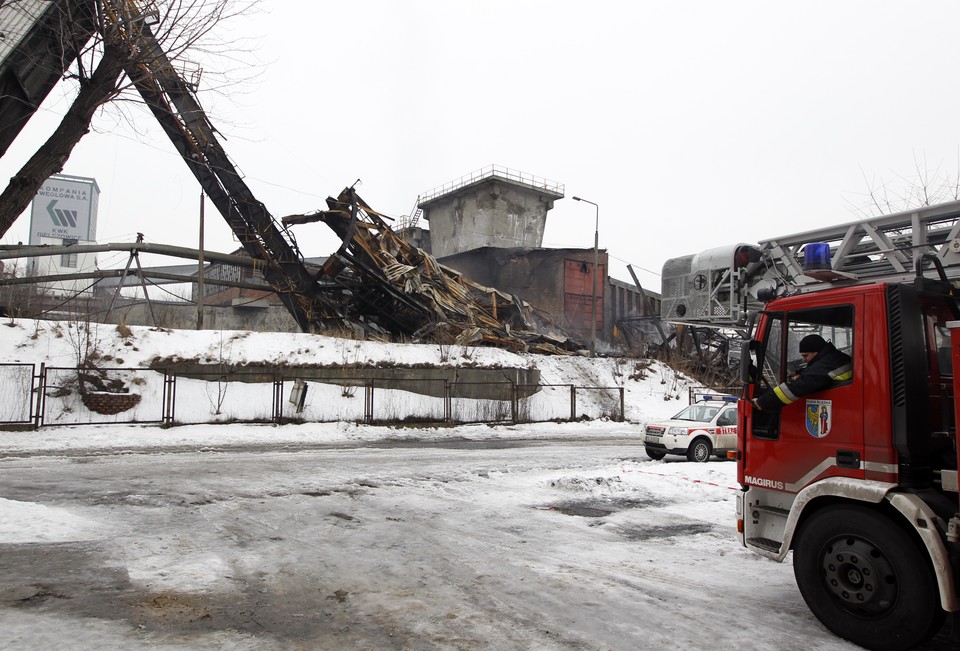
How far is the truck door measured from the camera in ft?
14.9

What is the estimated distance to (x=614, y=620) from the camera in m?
4.62

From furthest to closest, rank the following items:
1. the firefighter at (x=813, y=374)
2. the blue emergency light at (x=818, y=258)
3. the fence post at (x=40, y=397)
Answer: the fence post at (x=40, y=397), the blue emergency light at (x=818, y=258), the firefighter at (x=813, y=374)

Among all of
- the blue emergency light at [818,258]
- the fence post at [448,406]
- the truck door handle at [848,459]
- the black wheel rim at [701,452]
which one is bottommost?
the black wheel rim at [701,452]

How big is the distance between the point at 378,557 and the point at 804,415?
4.14 meters

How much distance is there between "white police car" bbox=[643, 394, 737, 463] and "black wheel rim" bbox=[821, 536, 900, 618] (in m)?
11.0

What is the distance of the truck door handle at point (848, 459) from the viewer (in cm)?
443

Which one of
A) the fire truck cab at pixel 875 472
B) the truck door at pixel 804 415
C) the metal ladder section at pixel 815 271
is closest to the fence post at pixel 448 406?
the metal ladder section at pixel 815 271

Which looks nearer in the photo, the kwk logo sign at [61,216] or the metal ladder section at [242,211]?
the metal ladder section at [242,211]

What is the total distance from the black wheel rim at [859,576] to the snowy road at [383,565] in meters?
0.35

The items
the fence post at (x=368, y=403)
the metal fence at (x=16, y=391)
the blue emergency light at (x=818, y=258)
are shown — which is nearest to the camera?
the blue emergency light at (x=818, y=258)

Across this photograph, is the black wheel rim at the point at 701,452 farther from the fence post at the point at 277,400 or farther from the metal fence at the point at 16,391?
the metal fence at the point at 16,391

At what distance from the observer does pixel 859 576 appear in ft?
14.0

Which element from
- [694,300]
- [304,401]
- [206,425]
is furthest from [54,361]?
[694,300]

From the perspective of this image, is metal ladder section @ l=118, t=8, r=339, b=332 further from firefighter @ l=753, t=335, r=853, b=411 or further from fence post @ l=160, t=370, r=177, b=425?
firefighter @ l=753, t=335, r=853, b=411
